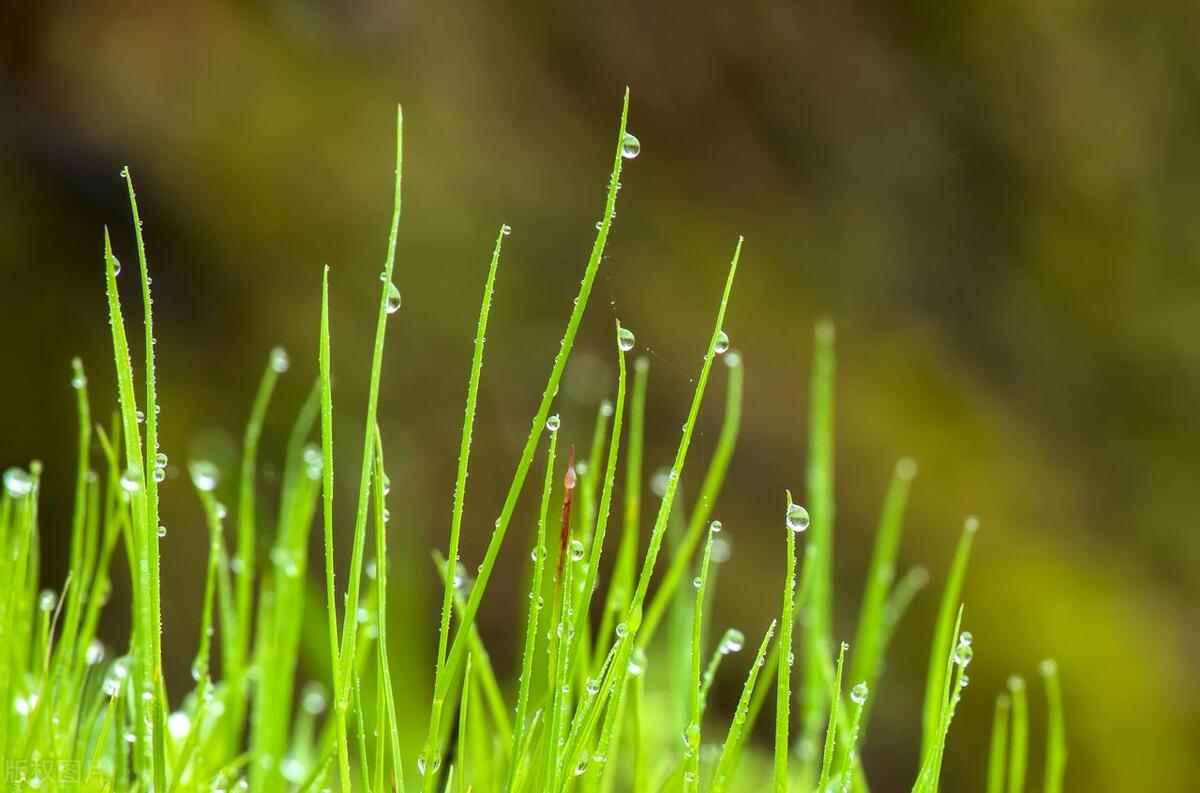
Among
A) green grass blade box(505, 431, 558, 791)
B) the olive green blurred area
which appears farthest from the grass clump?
the olive green blurred area

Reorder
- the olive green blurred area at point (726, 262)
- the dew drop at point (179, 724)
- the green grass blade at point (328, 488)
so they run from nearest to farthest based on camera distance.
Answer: the green grass blade at point (328, 488) → the dew drop at point (179, 724) → the olive green blurred area at point (726, 262)

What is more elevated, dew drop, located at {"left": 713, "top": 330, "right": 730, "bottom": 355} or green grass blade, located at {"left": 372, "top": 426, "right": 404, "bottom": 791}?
dew drop, located at {"left": 713, "top": 330, "right": 730, "bottom": 355}

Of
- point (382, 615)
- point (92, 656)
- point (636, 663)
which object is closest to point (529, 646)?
point (382, 615)

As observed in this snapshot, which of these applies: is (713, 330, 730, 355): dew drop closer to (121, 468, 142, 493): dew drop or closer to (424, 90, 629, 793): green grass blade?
(424, 90, 629, 793): green grass blade

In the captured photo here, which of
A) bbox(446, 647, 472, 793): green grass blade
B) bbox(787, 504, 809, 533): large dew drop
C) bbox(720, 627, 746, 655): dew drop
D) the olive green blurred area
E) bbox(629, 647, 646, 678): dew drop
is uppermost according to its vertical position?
the olive green blurred area

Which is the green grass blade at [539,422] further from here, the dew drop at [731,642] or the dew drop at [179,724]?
the dew drop at [179,724]

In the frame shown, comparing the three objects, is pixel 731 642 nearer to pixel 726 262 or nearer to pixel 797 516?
pixel 797 516

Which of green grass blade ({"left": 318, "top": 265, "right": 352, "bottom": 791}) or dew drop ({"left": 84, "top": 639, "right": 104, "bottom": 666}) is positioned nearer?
green grass blade ({"left": 318, "top": 265, "right": 352, "bottom": 791})

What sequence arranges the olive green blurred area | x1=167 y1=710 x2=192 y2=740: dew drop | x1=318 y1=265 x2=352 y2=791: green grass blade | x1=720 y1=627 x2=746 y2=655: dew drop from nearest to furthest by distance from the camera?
x1=318 y1=265 x2=352 y2=791: green grass blade → x1=720 y1=627 x2=746 y2=655: dew drop → x1=167 y1=710 x2=192 y2=740: dew drop → the olive green blurred area

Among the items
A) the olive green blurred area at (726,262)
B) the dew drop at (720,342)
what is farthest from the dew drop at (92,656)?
the olive green blurred area at (726,262)
